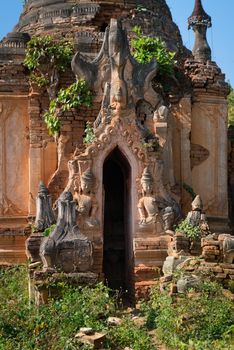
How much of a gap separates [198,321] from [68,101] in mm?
6136

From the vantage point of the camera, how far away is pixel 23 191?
14.7 m

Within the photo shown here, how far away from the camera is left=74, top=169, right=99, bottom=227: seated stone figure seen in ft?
43.1

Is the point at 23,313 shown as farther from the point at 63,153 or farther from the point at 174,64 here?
the point at 174,64

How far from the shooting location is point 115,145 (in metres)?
13.5

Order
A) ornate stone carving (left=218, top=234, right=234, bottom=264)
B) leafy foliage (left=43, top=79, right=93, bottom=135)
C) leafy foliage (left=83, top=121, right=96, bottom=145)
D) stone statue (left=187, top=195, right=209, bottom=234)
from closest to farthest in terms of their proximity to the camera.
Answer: ornate stone carving (left=218, top=234, right=234, bottom=264)
stone statue (left=187, top=195, right=209, bottom=234)
leafy foliage (left=83, top=121, right=96, bottom=145)
leafy foliage (left=43, top=79, right=93, bottom=135)

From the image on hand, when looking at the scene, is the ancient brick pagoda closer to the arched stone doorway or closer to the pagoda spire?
the arched stone doorway

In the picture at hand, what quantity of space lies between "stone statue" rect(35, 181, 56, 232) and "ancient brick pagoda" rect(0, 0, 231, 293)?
0.06 feet

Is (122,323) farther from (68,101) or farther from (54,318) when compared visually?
(68,101)

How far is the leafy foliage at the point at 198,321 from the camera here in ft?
28.8

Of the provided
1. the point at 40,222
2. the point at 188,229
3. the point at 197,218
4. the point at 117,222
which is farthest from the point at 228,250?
the point at 117,222

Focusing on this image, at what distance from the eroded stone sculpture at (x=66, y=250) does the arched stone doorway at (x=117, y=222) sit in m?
2.15

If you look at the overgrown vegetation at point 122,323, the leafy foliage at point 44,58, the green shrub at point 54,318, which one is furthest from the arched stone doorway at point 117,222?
the overgrown vegetation at point 122,323

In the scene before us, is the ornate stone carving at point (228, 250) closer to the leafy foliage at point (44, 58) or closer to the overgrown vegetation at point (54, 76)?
the overgrown vegetation at point (54, 76)

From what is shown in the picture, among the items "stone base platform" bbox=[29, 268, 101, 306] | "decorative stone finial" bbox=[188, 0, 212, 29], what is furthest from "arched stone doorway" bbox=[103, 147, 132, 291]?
"decorative stone finial" bbox=[188, 0, 212, 29]
